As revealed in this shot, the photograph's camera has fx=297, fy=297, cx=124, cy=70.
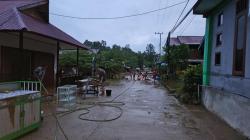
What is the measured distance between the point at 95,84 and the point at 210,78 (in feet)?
22.0

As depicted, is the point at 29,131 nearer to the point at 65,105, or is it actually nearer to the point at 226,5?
the point at 65,105

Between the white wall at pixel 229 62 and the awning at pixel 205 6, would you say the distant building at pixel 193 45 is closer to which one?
the awning at pixel 205 6

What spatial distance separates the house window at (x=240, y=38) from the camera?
29.1 feet

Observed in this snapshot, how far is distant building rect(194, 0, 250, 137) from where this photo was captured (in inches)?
331

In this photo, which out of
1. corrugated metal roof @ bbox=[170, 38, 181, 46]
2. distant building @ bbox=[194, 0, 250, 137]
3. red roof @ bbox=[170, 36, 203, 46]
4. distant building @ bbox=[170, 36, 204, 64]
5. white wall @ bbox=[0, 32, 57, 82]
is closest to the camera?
distant building @ bbox=[194, 0, 250, 137]

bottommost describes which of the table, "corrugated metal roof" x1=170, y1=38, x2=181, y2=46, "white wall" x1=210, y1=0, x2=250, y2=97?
the table

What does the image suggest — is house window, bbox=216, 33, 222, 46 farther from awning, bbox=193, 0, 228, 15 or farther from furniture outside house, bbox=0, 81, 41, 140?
furniture outside house, bbox=0, 81, 41, 140

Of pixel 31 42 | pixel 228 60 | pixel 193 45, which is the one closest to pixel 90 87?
pixel 31 42

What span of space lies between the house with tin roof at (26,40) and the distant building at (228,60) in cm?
719

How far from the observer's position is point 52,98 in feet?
44.8

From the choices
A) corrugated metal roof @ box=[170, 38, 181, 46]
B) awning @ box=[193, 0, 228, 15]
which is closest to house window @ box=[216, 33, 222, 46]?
awning @ box=[193, 0, 228, 15]

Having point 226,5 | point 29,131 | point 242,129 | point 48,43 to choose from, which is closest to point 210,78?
point 226,5

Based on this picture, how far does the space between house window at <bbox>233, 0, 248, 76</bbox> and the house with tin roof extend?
752cm

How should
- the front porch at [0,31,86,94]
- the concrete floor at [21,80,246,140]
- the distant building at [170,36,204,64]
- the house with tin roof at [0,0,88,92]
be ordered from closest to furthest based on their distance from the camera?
1. the concrete floor at [21,80,246,140]
2. the house with tin roof at [0,0,88,92]
3. the front porch at [0,31,86,94]
4. the distant building at [170,36,204,64]
